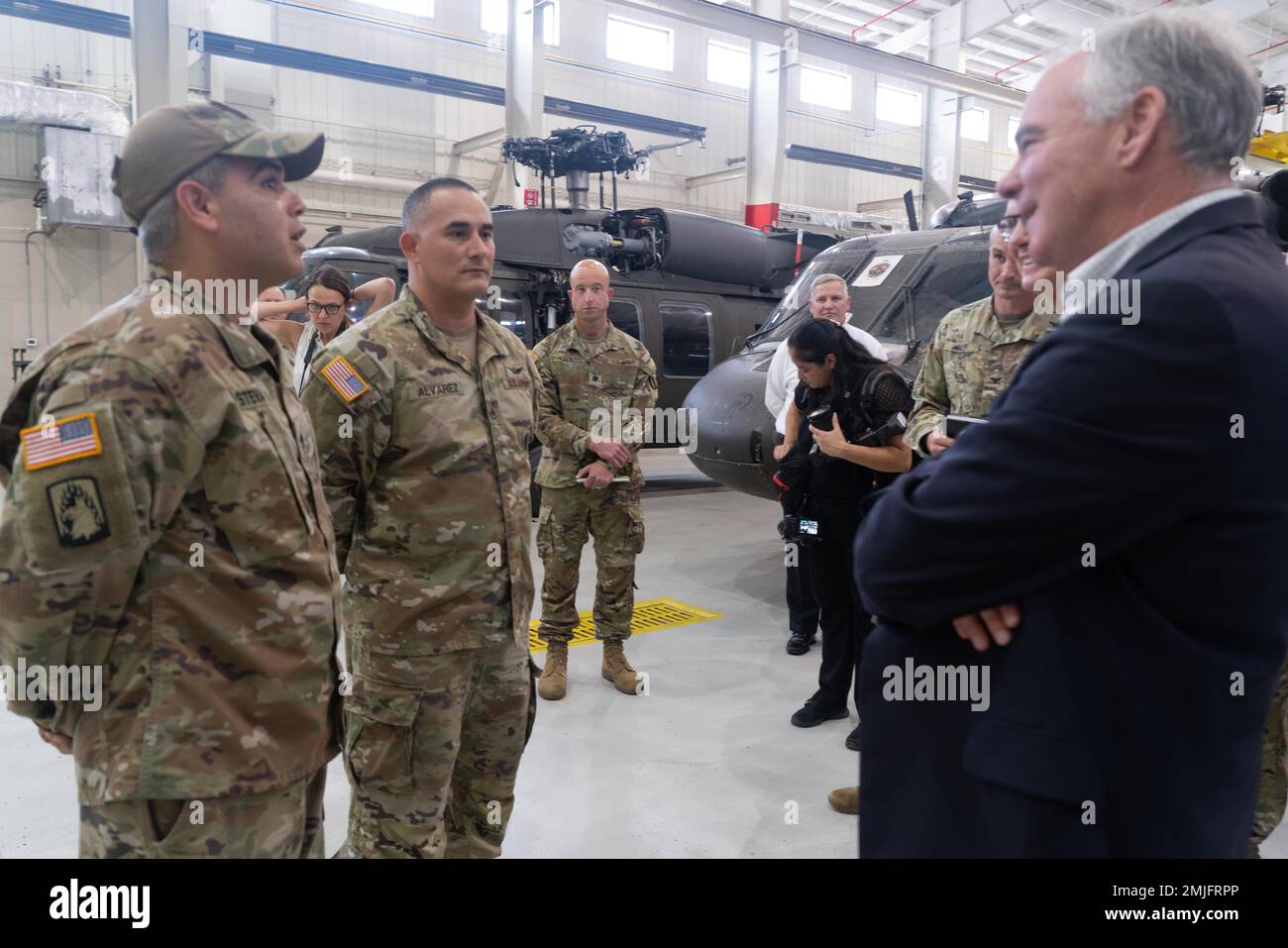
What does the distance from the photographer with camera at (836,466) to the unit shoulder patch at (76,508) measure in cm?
262

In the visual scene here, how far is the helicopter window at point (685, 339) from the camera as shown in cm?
880

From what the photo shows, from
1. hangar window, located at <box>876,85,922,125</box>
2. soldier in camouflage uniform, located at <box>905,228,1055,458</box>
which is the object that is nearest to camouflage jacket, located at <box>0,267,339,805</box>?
soldier in camouflage uniform, located at <box>905,228,1055,458</box>

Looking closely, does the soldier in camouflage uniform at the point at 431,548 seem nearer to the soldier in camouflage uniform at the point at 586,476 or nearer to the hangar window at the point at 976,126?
the soldier in camouflage uniform at the point at 586,476

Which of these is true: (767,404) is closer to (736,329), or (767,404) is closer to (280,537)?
(280,537)

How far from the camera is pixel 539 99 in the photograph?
1036 cm

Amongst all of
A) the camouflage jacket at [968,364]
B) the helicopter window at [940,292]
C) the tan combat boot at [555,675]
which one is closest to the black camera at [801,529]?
the camouflage jacket at [968,364]

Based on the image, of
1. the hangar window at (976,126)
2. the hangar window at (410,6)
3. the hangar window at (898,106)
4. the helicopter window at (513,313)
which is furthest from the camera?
the hangar window at (976,126)

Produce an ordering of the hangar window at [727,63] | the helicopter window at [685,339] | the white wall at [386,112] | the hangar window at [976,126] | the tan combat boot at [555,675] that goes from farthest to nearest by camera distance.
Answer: the hangar window at [976,126]
the hangar window at [727,63]
the white wall at [386,112]
the helicopter window at [685,339]
the tan combat boot at [555,675]

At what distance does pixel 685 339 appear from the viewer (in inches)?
352

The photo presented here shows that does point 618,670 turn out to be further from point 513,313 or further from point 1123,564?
point 513,313

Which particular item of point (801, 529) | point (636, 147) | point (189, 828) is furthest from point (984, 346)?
point (636, 147)

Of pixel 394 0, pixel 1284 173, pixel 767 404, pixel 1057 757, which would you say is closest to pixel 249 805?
pixel 1057 757

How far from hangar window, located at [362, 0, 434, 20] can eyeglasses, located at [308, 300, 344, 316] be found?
1075 centimetres
